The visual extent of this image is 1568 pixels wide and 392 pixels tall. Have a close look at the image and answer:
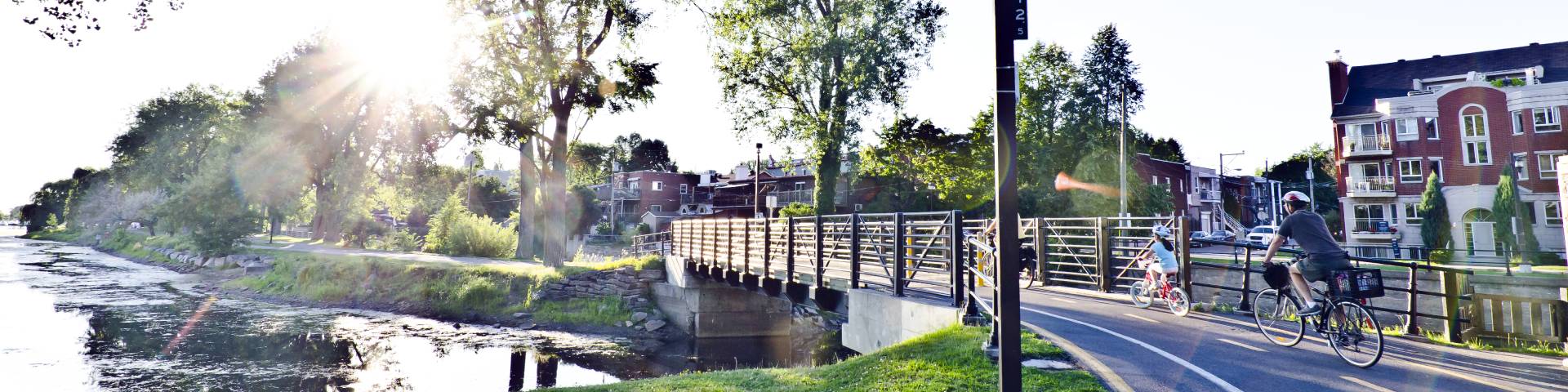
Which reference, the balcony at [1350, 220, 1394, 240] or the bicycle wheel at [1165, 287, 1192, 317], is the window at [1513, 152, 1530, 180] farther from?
the bicycle wheel at [1165, 287, 1192, 317]

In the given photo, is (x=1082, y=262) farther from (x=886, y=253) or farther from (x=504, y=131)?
(x=504, y=131)

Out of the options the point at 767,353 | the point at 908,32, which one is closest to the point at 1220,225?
the point at 908,32

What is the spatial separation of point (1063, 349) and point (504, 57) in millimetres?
23854

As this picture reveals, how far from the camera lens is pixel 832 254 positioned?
12758mm

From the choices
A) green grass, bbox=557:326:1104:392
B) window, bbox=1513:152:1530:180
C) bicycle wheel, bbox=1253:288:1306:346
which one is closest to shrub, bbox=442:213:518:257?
green grass, bbox=557:326:1104:392

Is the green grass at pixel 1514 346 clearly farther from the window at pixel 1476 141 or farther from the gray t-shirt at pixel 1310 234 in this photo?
the window at pixel 1476 141

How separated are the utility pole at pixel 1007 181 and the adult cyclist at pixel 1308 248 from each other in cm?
393

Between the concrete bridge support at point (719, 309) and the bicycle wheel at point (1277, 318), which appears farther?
the concrete bridge support at point (719, 309)

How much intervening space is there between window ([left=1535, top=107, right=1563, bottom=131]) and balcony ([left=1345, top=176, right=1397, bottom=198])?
610 centimetres

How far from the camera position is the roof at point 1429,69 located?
122 feet

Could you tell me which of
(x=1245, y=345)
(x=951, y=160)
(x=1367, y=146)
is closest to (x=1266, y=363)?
(x=1245, y=345)

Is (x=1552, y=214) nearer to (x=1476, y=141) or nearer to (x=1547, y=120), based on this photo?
(x=1547, y=120)

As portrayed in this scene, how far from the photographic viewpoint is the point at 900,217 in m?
10.8

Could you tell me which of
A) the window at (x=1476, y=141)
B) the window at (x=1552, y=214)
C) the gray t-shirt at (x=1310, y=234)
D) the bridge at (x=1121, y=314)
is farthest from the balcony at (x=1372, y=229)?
the gray t-shirt at (x=1310, y=234)
